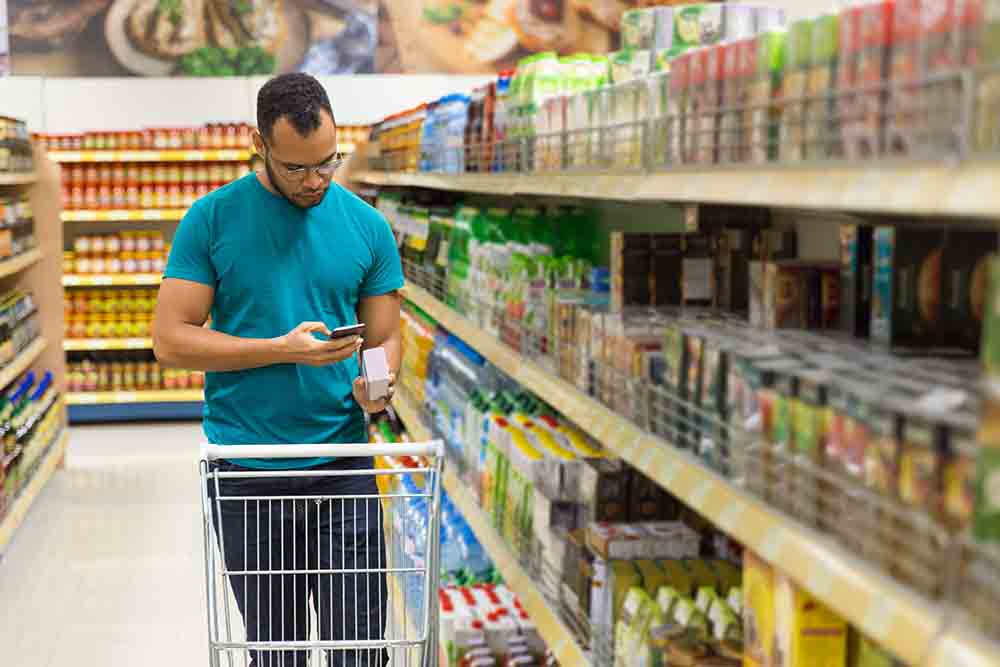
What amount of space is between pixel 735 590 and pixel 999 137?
46.1 inches

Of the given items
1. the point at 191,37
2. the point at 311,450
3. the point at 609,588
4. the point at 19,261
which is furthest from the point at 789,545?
the point at 191,37

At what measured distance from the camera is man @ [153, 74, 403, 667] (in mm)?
2619

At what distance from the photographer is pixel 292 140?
254cm

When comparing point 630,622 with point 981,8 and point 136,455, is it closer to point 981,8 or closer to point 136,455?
point 981,8

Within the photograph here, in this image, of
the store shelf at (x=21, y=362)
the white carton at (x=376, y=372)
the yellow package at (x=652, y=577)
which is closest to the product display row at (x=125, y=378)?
the store shelf at (x=21, y=362)

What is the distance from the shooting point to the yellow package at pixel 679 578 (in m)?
2.28

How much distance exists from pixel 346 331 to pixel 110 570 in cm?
326

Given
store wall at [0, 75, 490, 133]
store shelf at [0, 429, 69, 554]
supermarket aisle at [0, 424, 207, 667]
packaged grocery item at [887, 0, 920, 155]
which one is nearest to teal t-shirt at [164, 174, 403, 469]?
packaged grocery item at [887, 0, 920, 155]

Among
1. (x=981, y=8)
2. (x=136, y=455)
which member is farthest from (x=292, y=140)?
(x=136, y=455)

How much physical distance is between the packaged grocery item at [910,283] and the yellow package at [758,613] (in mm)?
361

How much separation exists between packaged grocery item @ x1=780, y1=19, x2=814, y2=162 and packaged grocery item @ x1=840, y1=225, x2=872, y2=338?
0.27m

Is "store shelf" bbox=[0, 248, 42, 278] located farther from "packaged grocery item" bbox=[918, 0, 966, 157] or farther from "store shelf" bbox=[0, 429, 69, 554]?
"packaged grocery item" bbox=[918, 0, 966, 157]

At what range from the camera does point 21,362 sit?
604cm

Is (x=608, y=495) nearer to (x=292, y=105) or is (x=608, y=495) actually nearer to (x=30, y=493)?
(x=292, y=105)
